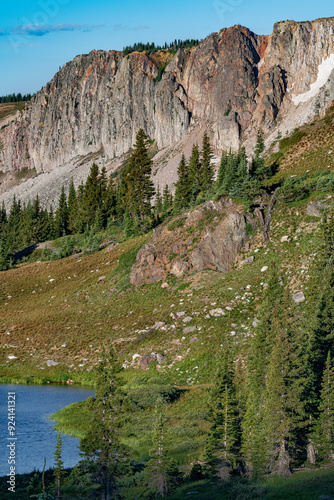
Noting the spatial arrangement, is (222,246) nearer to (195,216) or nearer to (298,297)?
(195,216)

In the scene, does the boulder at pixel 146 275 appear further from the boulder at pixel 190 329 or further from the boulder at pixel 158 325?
the boulder at pixel 190 329

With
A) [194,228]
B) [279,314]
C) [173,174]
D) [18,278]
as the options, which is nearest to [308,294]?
[279,314]

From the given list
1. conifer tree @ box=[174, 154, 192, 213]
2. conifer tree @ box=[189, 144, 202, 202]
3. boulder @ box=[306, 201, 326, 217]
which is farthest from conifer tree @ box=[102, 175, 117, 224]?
boulder @ box=[306, 201, 326, 217]

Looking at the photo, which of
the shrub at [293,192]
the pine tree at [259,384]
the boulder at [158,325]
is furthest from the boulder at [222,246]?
the pine tree at [259,384]

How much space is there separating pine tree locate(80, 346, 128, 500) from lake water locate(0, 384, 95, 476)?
6.22m

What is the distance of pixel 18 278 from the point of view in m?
78.3

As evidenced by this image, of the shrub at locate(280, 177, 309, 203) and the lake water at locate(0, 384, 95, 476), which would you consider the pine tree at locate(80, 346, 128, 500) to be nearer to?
the lake water at locate(0, 384, 95, 476)

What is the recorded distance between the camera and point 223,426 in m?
24.3

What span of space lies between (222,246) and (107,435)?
39004 mm

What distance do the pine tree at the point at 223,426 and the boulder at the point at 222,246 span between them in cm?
3132

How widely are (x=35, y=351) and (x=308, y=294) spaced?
30727 mm

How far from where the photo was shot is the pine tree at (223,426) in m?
23.7

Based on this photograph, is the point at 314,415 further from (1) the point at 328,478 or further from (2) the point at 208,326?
(2) the point at 208,326

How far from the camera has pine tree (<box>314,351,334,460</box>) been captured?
24.8 m
